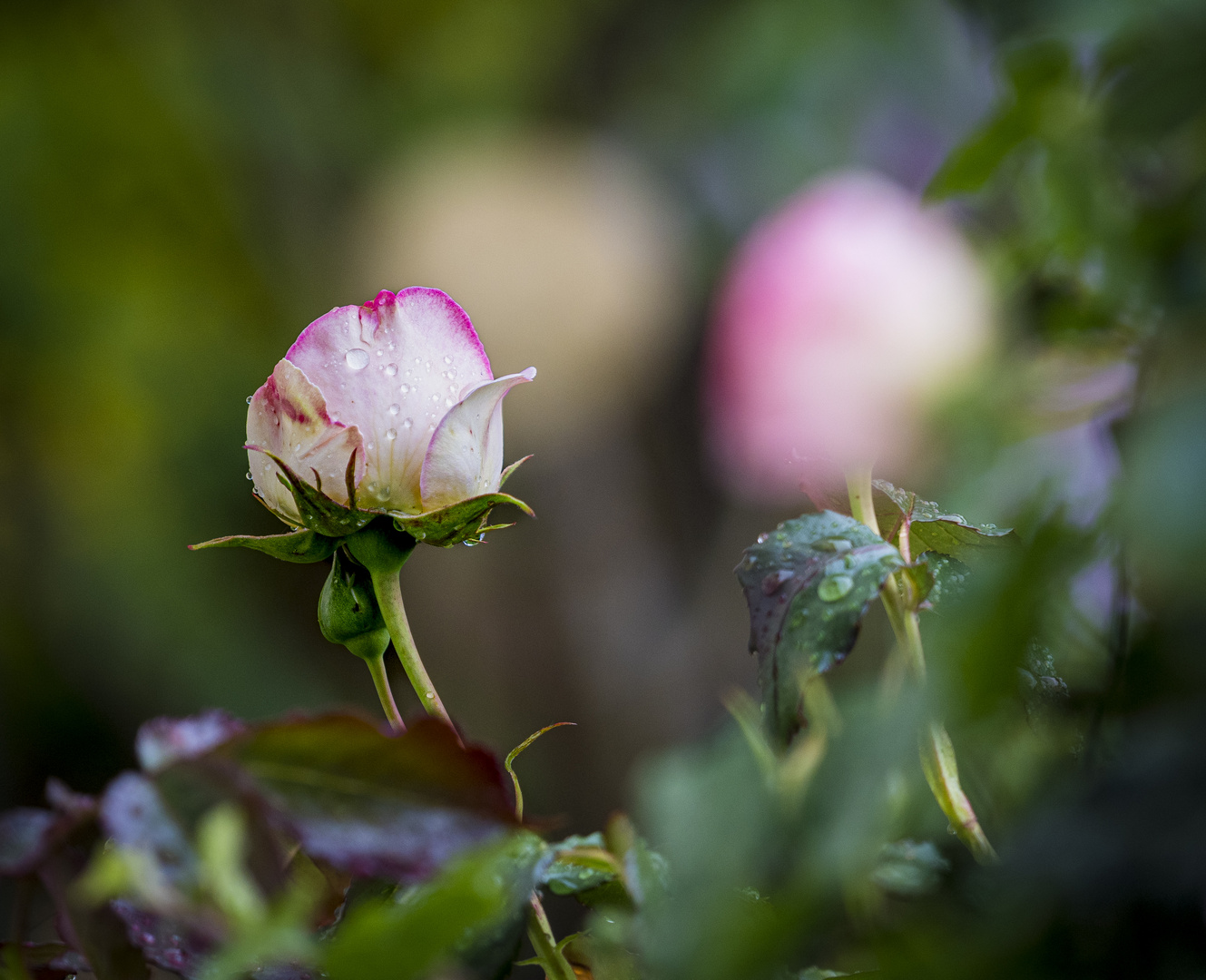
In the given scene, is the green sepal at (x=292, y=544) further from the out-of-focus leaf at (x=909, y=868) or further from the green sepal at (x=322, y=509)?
the out-of-focus leaf at (x=909, y=868)

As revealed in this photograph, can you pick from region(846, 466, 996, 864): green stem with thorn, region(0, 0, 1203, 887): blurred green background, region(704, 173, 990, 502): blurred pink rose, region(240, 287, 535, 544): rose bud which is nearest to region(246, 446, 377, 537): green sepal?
region(240, 287, 535, 544): rose bud

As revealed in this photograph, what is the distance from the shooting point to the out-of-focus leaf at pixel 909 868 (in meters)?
0.15

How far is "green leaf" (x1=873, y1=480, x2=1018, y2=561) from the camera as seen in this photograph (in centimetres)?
18

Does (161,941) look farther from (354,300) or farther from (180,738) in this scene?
(354,300)

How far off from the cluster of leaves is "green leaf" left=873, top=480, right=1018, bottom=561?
0.08 m

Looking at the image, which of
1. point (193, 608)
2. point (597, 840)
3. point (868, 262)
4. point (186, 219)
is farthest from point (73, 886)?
point (186, 219)

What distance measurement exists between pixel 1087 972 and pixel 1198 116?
0.11 meters

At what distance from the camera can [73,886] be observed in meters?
0.15

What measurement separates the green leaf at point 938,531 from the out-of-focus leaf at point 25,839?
143 mm

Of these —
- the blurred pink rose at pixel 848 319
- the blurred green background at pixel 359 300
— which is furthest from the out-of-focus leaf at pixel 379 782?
the blurred green background at pixel 359 300

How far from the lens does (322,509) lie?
0.65 ft

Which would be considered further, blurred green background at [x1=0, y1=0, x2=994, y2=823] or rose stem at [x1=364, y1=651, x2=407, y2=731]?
blurred green background at [x1=0, y1=0, x2=994, y2=823]

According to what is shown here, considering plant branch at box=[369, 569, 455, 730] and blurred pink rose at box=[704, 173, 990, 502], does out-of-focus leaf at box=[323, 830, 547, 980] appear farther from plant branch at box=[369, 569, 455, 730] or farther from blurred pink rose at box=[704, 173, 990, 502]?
blurred pink rose at box=[704, 173, 990, 502]

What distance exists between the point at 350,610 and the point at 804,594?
0.32 feet
